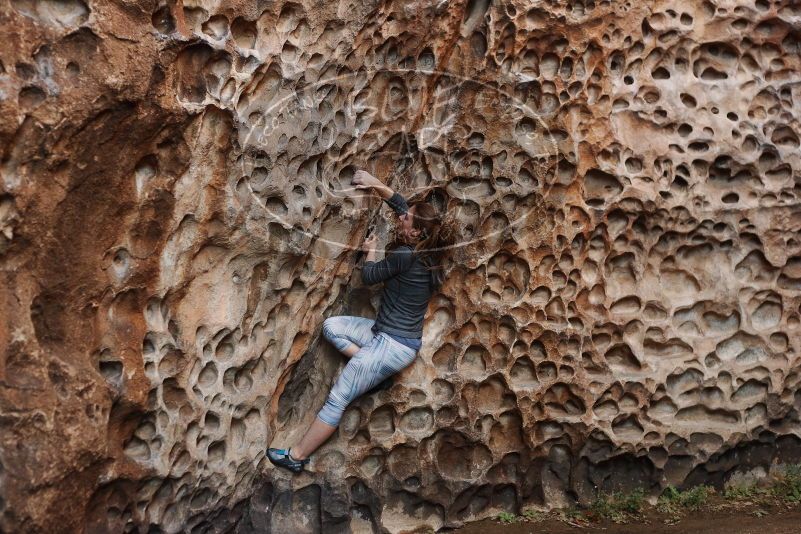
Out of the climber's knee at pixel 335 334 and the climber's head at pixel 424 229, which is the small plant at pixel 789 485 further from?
the climber's knee at pixel 335 334

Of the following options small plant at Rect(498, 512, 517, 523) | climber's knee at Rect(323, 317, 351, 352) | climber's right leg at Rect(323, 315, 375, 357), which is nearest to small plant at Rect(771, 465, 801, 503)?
small plant at Rect(498, 512, 517, 523)

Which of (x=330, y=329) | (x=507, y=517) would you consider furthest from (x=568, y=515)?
(x=330, y=329)

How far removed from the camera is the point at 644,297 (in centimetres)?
522

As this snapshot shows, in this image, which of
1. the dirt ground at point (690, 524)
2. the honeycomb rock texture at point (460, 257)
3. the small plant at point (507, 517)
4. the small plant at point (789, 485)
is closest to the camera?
the honeycomb rock texture at point (460, 257)

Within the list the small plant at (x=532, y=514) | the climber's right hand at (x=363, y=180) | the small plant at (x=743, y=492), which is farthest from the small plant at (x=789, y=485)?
the climber's right hand at (x=363, y=180)

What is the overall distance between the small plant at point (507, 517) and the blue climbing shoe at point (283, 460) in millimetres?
1252

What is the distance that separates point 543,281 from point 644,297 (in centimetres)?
62

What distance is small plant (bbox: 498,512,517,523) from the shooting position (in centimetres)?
528

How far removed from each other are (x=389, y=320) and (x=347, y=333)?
252mm

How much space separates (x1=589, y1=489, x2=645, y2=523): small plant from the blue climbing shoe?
1.78 meters

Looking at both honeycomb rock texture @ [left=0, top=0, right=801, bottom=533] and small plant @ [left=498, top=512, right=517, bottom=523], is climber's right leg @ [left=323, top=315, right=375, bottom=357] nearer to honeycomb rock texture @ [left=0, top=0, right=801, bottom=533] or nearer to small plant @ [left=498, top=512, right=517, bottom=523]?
honeycomb rock texture @ [left=0, top=0, right=801, bottom=533]

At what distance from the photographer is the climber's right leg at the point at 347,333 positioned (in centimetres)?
498

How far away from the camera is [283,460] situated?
16.1 feet

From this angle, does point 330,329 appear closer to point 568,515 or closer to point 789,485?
point 568,515
